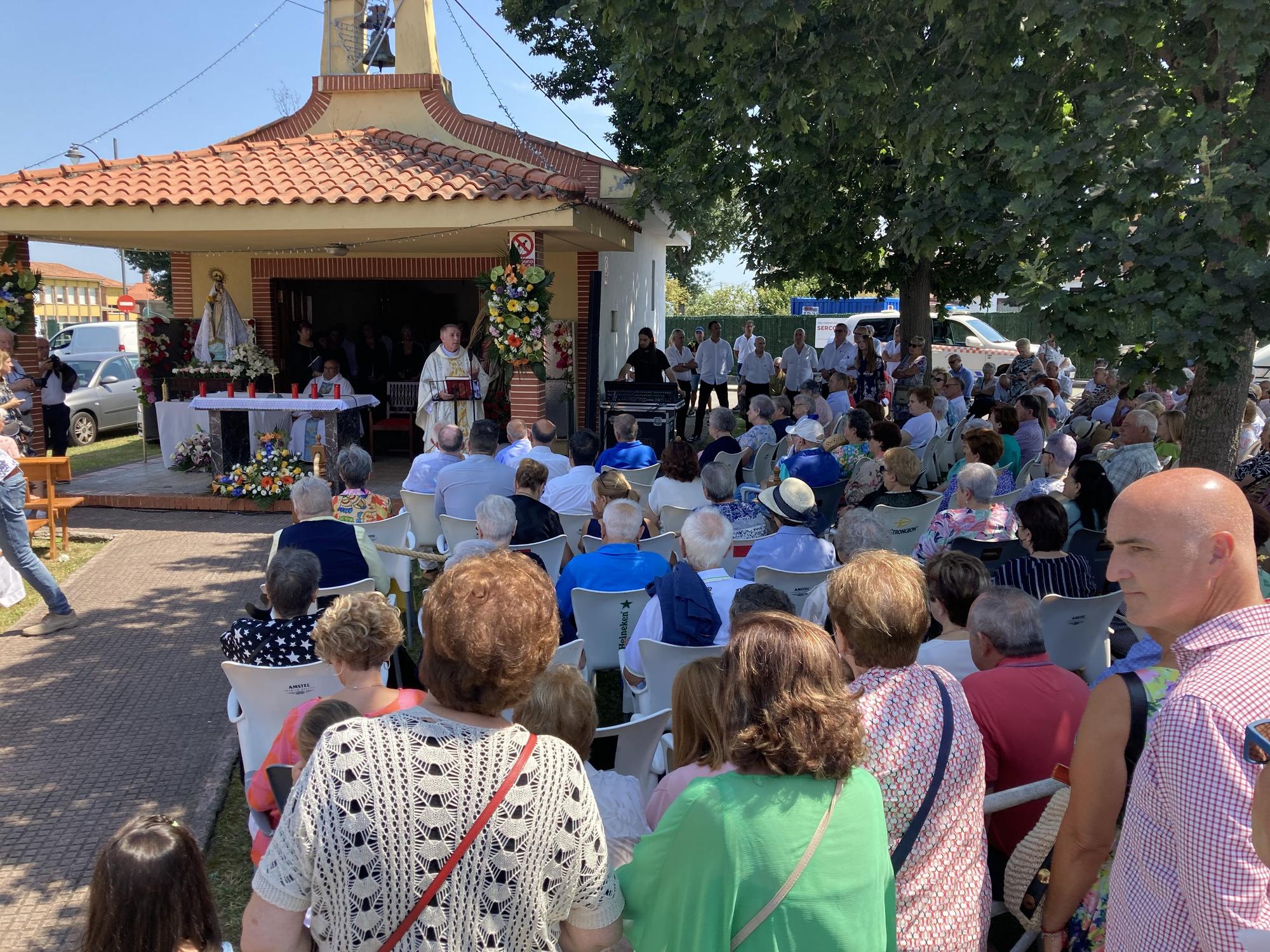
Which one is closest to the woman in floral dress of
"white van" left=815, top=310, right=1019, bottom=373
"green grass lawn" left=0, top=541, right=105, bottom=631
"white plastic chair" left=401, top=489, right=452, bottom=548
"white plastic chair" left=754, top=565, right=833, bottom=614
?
"white plastic chair" left=754, top=565, right=833, bottom=614

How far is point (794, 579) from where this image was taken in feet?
14.7

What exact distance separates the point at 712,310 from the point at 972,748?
45662 mm

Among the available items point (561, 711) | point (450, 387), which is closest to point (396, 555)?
point (561, 711)

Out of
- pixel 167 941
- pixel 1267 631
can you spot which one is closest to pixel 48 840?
pixel 167 941

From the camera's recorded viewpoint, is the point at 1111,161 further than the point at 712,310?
No

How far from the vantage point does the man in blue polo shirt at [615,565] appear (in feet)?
14.3

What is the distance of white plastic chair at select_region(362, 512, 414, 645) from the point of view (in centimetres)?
543

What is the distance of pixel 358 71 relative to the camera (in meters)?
12.7

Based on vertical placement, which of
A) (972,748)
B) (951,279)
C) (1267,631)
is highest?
(951,279)

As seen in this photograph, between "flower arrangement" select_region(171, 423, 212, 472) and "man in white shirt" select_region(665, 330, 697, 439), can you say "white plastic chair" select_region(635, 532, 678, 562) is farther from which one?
"man in white shirt" select_region(665, 330, 697, 439)

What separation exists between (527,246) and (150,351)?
18.6 feet

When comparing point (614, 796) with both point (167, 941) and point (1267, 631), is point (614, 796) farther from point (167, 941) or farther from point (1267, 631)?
point (1267, 631)

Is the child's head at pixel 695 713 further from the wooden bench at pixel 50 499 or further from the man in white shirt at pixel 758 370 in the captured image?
the man in white shirt at pixel 758 370

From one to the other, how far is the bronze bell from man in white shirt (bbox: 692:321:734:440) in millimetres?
6054
